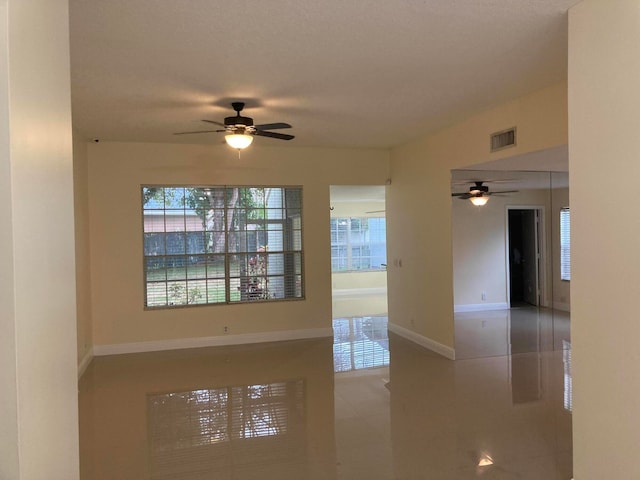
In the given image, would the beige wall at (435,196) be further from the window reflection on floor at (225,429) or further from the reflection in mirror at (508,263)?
the window reflection on floor at (225,429)

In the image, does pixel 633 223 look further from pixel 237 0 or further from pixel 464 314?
pixel 464 314

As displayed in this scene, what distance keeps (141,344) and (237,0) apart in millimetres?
4939

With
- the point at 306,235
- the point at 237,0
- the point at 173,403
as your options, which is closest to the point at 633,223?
the point at 237,0

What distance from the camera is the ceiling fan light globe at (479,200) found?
5598 mm

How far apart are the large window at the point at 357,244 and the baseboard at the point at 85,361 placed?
7.03 metres

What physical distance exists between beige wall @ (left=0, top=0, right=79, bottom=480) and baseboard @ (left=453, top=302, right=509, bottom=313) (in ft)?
15.1

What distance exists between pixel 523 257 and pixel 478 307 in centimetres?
79

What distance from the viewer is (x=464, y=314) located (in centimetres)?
570

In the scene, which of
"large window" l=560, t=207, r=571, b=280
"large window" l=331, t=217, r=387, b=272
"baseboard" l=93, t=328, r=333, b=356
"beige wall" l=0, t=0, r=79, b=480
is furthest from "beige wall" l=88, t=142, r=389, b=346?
"large window" l=331, t=217, r=387, b=272

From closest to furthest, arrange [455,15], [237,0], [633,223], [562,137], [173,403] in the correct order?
[633,223], [237,0], [455,15], [562,137], [173,403]

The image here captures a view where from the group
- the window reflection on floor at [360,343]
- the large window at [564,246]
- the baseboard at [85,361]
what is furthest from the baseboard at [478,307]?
the baseboard at [85,361]

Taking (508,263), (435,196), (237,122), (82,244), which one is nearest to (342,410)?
(237,122)

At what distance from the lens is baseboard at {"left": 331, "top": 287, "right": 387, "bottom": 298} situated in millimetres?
11695

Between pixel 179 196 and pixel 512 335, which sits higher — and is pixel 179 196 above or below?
above
